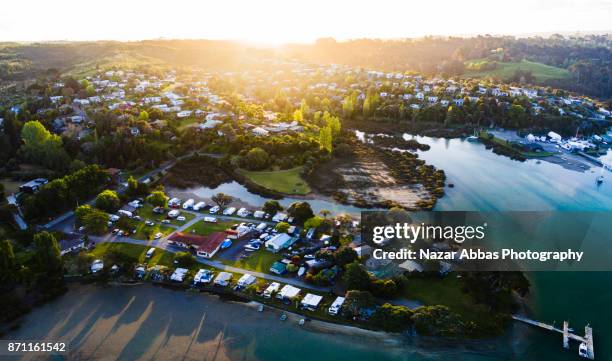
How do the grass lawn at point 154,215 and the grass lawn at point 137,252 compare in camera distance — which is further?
the grass lawn at point 154,215

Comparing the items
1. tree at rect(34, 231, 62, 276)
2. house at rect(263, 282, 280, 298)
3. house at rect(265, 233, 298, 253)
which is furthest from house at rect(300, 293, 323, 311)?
tree at rect(34, 231, 62, 276)

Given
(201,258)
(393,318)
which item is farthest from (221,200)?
(393,318)

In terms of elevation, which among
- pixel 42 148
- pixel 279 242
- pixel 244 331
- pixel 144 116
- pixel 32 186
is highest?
pixel 144 116

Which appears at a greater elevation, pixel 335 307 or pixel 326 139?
pixel 326 139

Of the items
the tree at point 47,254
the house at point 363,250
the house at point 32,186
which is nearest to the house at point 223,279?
the house at point 363,250

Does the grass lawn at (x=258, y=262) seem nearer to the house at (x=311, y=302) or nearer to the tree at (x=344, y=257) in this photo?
the house at (x=311, y=302)

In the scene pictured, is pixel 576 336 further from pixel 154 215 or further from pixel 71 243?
pixel 71 243
